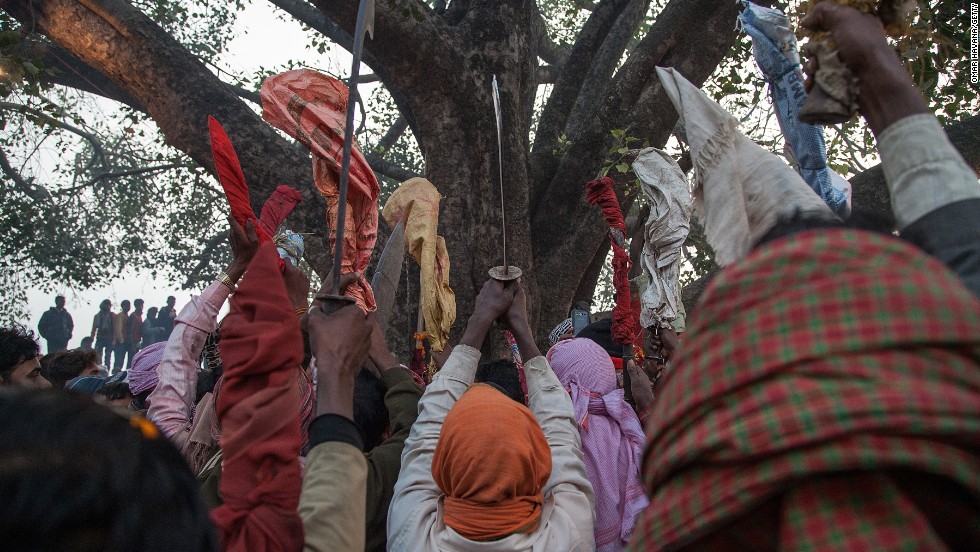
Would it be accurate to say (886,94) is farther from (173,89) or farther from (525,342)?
(173,89)

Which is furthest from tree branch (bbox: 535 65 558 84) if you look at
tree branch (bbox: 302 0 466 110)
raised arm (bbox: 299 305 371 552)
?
raised arm (bbox: 299 305 371 552)

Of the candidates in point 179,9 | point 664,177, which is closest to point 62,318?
point 179,9

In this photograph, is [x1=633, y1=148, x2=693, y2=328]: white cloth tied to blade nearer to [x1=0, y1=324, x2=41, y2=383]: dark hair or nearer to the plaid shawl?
the plaid shawl

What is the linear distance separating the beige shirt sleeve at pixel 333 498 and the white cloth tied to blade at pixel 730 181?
957 millimetres

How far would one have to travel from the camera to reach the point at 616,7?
7262 millimetres

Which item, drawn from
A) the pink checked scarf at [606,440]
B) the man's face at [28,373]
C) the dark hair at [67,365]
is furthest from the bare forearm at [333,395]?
the dark hair at [67,365]

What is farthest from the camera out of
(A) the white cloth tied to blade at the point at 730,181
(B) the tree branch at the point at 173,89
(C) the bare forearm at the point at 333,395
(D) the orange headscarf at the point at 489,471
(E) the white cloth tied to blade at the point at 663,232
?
(B) the tree branch at the point at 173,89

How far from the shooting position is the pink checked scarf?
2334 mm

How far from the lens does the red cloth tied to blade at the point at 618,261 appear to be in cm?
309

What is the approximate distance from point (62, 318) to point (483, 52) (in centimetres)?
967

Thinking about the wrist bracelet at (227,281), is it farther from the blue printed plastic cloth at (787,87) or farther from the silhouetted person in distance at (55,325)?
the silhouetted person in distance at (55,325)

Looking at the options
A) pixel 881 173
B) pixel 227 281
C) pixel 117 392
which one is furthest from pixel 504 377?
pixel 881 173

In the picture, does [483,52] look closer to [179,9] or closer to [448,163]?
[448,163]

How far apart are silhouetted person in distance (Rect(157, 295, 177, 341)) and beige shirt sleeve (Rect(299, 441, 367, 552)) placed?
14.6 meters
